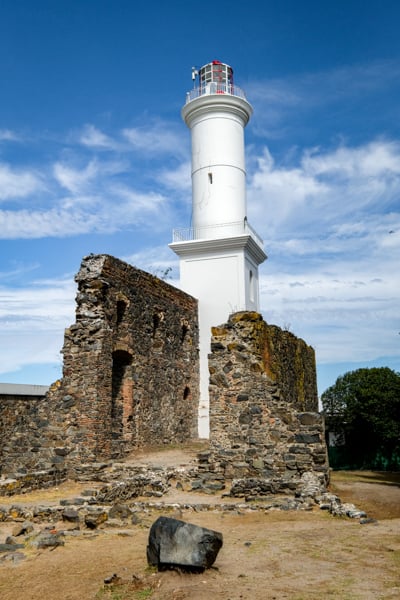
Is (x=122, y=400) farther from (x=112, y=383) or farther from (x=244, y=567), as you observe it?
(x=244, y=567)

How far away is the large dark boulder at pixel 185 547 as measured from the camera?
18.2 feet

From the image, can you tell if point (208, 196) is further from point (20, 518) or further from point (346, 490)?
point (20, 518)

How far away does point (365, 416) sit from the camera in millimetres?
28188

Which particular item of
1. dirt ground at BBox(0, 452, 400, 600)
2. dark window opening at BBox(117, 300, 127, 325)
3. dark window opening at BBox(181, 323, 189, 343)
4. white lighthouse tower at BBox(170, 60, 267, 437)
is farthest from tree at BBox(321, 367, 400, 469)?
dirt ground at BBox(0, 452, 400, 600)

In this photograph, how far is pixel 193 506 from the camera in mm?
9797

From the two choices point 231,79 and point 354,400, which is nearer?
point 231,79

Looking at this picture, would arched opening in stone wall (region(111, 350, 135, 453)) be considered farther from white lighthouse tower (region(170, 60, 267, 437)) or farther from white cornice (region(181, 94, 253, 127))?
white cornice (region(181, 94, 253, 127))

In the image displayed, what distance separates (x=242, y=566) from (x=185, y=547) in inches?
29.7

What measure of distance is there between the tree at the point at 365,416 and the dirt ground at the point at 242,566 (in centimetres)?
1996

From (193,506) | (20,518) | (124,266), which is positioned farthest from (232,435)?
(124,266)

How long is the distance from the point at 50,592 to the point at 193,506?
461 centimetres

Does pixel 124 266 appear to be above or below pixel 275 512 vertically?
above

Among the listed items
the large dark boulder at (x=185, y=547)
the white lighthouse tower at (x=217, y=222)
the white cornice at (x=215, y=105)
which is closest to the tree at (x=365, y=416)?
the white lighthouse tower at (x=217, y=222)

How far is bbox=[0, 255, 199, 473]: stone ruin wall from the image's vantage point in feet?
46.9
